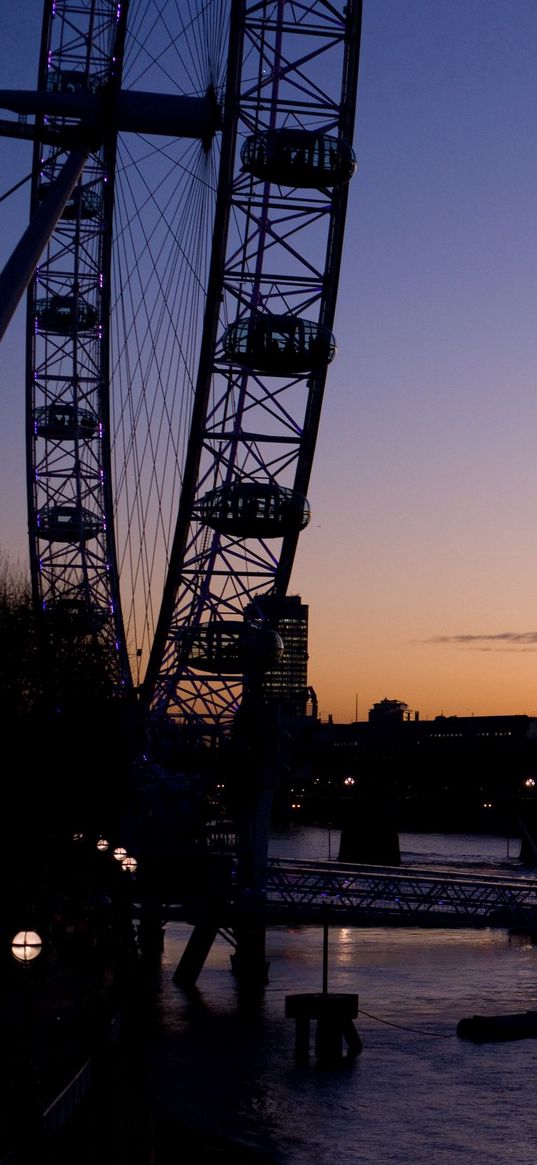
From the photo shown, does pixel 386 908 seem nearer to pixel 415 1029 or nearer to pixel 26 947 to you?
pixel 415 1029

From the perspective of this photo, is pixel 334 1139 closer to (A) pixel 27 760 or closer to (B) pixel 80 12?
(A) pixel 27 760

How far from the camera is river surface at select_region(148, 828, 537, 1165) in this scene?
23312mm

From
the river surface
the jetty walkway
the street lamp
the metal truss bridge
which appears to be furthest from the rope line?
the street lamp

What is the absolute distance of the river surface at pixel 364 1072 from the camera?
2331 cm

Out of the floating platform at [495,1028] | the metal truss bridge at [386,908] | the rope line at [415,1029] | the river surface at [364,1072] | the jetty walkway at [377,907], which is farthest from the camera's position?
the metal truss bridge at [386,908]

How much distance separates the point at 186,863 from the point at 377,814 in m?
66.4

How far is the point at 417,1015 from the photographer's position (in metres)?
34.6

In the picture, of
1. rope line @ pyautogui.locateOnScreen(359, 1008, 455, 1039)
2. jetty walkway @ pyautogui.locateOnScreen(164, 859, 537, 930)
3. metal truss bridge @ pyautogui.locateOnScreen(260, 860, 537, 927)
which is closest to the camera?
rope line @ pyautogui.locateOnScreen(359, 1008, 455, 1039)

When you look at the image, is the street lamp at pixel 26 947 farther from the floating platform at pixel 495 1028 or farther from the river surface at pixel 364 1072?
the floating platform at pixel 495 1028

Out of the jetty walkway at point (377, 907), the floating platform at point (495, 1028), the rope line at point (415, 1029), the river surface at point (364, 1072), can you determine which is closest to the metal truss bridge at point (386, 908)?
the jetty walkway at point (377, 907)

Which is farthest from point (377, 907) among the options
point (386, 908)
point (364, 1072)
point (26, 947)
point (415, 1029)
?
point (26, 947)

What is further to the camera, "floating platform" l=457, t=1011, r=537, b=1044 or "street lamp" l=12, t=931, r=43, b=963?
"floating platform" l=457, t=1011, r=537, b=1044

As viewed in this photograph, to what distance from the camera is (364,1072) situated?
1088 inches

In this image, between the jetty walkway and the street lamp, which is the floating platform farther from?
the street lamp
